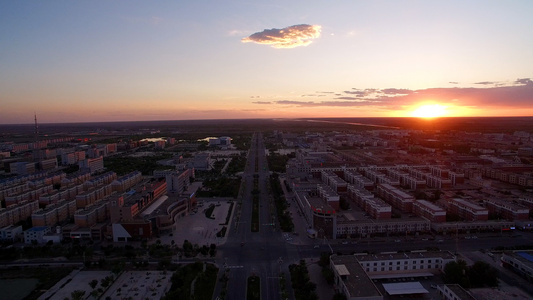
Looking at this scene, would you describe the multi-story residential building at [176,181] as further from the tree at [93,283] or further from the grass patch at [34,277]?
the tree at [93,283]

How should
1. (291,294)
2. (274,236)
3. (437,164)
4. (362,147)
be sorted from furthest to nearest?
(362,147) → (437,164) → (274,236) → (291,294)

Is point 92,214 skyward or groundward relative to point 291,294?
skyward

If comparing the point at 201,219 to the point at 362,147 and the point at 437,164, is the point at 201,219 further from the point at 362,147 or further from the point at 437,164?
the point at 362,147

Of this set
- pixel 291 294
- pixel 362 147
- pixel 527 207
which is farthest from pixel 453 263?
pixel 362 147

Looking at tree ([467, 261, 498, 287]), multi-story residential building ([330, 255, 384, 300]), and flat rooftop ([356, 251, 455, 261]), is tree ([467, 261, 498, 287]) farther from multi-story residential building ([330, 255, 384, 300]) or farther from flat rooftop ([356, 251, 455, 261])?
multi-story residential building ([330, 255, 384, 300])

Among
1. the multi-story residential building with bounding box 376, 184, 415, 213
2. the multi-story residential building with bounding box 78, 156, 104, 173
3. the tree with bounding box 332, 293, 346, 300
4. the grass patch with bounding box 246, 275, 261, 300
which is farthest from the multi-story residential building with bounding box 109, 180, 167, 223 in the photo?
the multi-story residential building with bounding box 78, 156, 104, 173

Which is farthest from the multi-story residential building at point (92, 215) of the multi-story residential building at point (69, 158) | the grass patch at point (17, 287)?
the multi-story residential building at point (69, 158)
